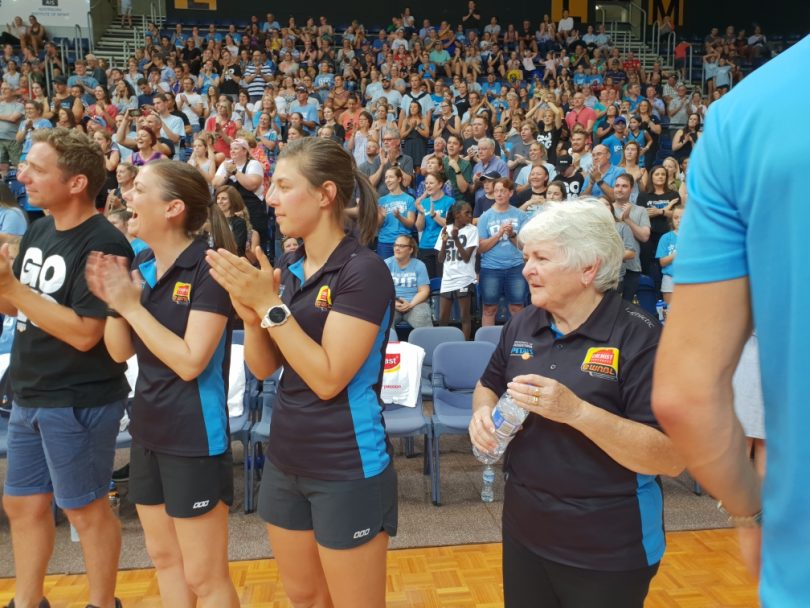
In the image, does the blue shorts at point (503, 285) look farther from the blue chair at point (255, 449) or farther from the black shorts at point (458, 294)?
the blue chair at point (255, 449)

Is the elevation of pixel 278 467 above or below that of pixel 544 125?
below

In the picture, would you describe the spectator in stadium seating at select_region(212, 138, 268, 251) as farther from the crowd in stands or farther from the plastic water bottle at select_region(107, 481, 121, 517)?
the plastic water bottle at select_region(107, 481, 121, 517)

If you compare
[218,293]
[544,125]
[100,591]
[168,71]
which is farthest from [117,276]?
[168,71]

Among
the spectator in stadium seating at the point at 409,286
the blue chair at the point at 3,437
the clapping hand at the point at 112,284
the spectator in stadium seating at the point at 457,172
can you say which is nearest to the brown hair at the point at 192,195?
the clapping hand at the point at 112,284

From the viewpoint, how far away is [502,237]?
621cm

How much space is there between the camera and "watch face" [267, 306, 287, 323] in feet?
5.25

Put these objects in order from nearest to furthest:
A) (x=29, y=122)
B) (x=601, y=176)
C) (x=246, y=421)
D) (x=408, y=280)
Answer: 1. (x=246, y=421)
2. (x=408, y=280)
3. (x=601, y=176)
4. (x=29, y=122)

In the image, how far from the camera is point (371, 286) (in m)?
1.68

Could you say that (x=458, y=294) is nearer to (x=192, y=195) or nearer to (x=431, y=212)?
(x=431, y=212)

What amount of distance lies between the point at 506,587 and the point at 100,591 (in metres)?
1.55

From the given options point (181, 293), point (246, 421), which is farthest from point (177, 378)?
point (246, 421)

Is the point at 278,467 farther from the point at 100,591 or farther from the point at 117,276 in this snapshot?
the point at 100,591

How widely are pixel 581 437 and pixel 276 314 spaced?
0.73 meters

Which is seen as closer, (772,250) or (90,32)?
(772,250)
